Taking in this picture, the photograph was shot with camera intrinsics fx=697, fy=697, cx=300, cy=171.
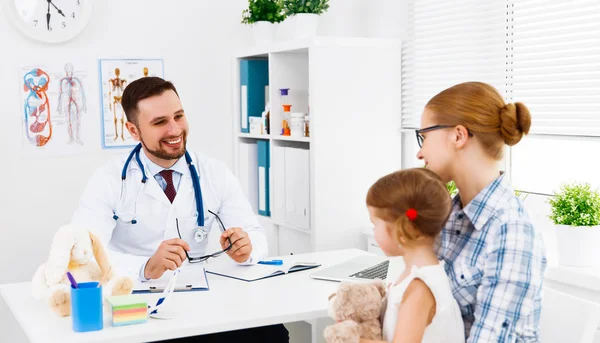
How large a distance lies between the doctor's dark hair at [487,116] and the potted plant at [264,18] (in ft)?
6.59

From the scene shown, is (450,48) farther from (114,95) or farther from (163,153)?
(114,95)

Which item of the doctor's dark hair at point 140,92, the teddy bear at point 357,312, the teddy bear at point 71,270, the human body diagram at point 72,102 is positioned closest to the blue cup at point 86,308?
the teddy bear at point 71,270

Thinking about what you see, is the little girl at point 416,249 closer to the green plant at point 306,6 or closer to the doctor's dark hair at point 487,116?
the doctor's dark hair at point 487,116

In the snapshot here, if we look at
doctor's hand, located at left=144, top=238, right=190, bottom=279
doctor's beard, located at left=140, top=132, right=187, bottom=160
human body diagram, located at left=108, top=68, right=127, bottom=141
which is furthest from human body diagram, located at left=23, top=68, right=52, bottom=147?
doctor's hand, located at left=144, top=238, right=190, bottom=279

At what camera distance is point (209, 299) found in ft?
6.43

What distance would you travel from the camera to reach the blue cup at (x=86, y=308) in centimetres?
167

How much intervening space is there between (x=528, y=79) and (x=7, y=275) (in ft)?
8.20

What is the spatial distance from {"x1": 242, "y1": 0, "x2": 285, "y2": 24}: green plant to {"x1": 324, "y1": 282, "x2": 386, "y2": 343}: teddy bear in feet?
7.12

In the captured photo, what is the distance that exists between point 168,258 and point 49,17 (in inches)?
69.3

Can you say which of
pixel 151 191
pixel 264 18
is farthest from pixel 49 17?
pixel 151 191

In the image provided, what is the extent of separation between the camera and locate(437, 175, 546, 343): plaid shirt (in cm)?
149

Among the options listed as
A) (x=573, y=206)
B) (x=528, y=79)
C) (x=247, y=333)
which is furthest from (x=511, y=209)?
(x=528, y=79)

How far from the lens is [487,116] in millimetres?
1608

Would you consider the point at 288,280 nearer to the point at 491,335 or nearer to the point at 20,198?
the point at 491,335
